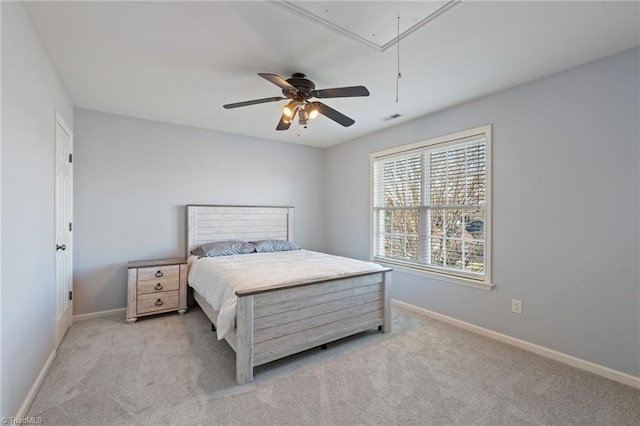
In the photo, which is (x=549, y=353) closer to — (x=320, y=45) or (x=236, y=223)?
(x=320, y=45)

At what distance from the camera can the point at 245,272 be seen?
2.60m

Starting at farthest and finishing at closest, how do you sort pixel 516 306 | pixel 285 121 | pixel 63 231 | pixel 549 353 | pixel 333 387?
pixel 63 231 < pixel 516 306 < pixel 285 121 < pixel 549 353 < pixel 333 387

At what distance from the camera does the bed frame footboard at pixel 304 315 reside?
211cm

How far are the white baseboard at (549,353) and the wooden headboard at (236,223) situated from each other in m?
2.47

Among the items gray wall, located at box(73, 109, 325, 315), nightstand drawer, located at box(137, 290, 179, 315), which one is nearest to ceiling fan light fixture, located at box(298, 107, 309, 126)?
gray wall, located at box(73, 109, 325, 315)

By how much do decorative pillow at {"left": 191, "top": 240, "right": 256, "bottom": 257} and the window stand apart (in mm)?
1862

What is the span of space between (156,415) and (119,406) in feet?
0.97

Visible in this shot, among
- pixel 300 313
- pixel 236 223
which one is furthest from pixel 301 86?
pixel 236 223

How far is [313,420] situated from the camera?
170cm

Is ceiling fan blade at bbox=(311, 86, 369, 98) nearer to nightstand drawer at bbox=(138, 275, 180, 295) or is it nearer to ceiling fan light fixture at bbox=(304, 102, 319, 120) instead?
ceiling fan light fixture at bbox=(304, 102, 319, 120)

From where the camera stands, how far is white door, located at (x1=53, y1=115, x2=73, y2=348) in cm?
256

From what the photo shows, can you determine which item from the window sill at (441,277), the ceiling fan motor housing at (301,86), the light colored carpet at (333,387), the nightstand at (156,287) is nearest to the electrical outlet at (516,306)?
the window sill at (441,277)

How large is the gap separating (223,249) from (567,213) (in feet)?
11.8

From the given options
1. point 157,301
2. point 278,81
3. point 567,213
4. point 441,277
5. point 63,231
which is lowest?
point 157,301
